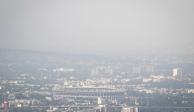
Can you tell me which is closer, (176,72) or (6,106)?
(6,106)

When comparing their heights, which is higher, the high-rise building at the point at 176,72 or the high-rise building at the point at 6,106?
the high-rise building at the point at 176,72

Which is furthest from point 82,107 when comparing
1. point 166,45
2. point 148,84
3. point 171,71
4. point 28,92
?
point 166,45

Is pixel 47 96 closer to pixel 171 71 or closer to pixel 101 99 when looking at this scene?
pixel 101 99

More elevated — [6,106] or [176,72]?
[176,72]

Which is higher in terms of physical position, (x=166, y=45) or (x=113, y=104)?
(x=166, y=45)

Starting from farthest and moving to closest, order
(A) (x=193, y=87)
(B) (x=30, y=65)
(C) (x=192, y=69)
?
(B) (x=30, y=65), (C) (x=192, y=69), (A) (x=193, y=87)

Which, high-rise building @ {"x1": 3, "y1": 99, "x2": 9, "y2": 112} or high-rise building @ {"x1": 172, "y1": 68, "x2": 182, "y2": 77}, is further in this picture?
high-rise building @ {"x1": 172, "y1": 68, "x2": 182, "y2": 77}

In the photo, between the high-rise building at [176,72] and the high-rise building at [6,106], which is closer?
the high-rise building at [6,106]

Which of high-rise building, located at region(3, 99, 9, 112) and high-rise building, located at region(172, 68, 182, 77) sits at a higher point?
high-rise building, located at region(172, 68, 182, 77)

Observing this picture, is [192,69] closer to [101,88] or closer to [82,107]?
[101,88]

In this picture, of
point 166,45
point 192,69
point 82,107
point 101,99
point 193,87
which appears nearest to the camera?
point 82,107

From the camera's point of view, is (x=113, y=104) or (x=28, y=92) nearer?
(x=113, y=104)
